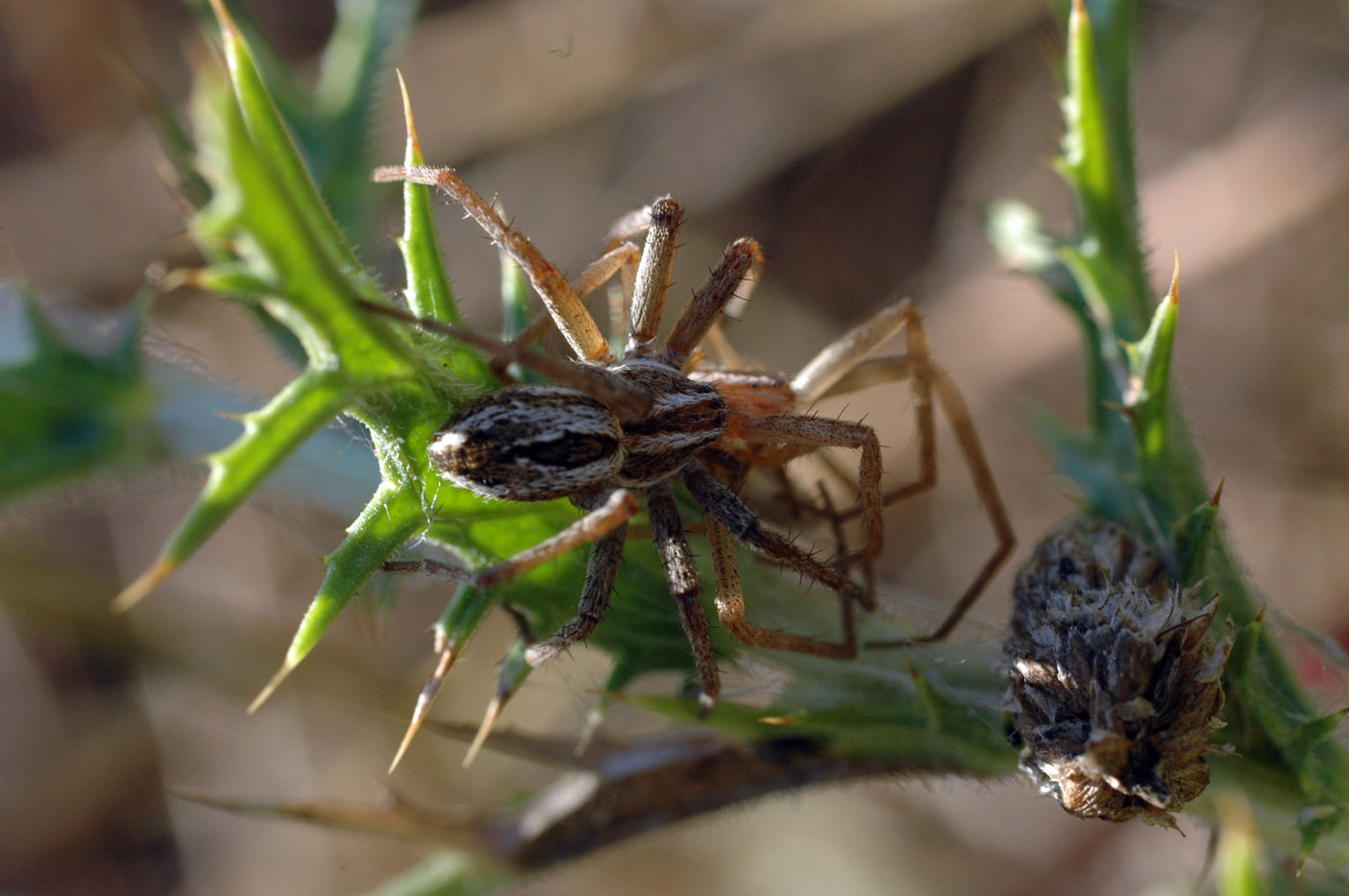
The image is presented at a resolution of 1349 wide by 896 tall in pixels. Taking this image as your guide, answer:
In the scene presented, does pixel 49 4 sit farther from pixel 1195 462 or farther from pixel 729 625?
pixel 1195 462

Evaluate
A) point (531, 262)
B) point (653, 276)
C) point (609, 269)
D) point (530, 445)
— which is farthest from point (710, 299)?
point (530, 445)

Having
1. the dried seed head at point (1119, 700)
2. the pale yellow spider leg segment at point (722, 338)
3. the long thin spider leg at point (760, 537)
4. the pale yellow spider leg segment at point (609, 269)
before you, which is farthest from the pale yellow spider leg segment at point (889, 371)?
the dried seed head at point (1119, 700)

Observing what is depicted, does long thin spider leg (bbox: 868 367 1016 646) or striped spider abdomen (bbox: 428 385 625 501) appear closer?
striped spider abdomen (bbox: 428 385 625 501)

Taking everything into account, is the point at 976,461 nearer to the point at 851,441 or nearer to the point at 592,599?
the point at 851,441

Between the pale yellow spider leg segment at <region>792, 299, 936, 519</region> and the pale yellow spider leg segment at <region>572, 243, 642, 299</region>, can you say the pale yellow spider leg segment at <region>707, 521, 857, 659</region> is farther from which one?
the pale yellow spider leg segment at <region>572, 243, 642, 299</region>

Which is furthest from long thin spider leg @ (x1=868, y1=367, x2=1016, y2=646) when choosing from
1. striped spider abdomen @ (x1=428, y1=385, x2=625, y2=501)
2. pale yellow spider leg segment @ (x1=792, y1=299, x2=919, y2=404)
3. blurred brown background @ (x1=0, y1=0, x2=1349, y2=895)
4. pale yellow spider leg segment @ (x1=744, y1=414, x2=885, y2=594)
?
blurred brown background @ (x1=0, y1=0, x2=1349, y2=895)

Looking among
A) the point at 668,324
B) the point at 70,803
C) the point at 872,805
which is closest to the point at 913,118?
the point at 668,324

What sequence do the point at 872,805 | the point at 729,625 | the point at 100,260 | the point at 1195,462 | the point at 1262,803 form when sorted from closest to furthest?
the point at 1262,803
the point at 729,625
the point at 1195,462
the point at 872,805
the point at 100,260
